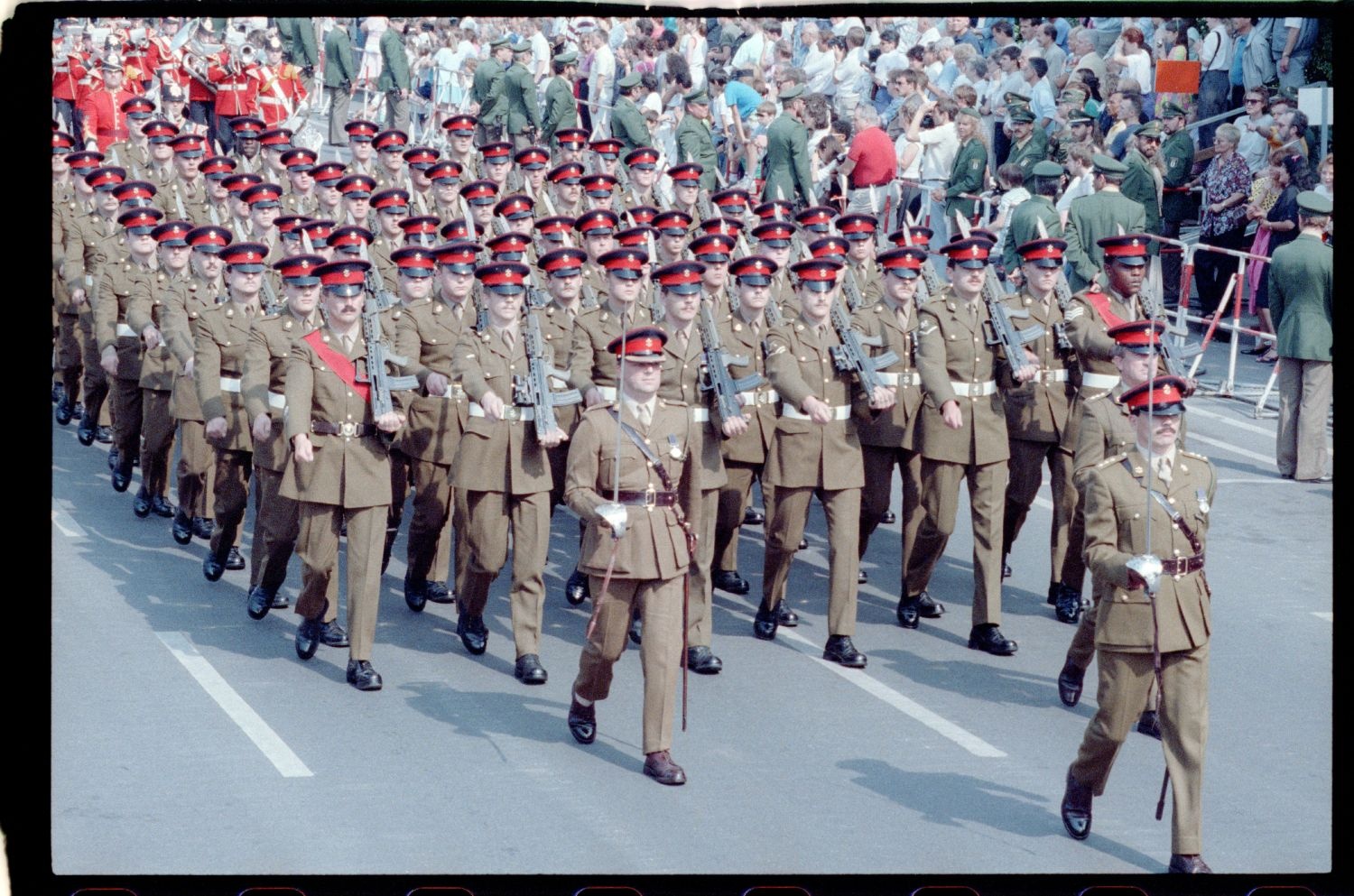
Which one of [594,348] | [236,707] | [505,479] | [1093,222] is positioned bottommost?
[236,707]

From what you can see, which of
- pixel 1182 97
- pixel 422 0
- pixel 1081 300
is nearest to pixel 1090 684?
pixel 1081 300

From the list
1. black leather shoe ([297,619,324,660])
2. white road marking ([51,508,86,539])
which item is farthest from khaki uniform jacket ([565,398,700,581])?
white road marking ([51,508,86,539])

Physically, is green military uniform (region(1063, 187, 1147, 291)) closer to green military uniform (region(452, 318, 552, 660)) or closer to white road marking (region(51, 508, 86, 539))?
green military uniform (region(452, 318, 552, 660))

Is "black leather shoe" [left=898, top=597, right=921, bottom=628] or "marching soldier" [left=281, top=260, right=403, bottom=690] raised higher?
"marching soldier" [left=281, top=260, right=403, bottom=690]

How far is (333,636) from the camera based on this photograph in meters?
10.7

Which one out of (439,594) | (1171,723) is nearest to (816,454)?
(439,594)

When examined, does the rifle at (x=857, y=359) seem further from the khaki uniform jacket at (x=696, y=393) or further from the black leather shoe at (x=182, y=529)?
the black leather shoe at (x=182, y=529)

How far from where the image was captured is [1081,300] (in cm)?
1103

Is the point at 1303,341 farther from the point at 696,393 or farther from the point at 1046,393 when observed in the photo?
the point at 696,393

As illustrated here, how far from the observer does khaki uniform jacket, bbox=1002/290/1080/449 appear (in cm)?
1118

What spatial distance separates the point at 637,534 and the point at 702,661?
1526 mm

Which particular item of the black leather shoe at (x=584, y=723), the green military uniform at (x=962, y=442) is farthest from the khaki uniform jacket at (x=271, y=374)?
→ the green military uniform at (x=962, y=442)

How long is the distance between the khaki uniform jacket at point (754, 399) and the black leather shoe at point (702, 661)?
3.57ft

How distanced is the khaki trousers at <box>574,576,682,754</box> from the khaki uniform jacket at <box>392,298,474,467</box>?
2308 millimetres
